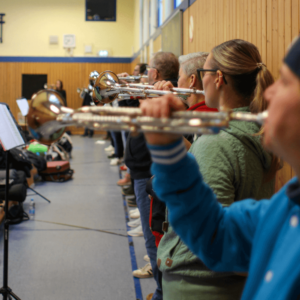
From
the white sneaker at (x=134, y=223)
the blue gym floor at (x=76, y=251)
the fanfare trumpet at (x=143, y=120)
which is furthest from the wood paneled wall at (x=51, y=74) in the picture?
the fanfare trumpet at (x=143, y=120)

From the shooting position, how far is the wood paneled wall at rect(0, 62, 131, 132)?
1530 cm

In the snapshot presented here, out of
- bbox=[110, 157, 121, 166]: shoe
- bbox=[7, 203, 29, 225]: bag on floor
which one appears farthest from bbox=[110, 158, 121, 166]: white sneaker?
bbox=[7, 203, 29, 225]: bag on floor

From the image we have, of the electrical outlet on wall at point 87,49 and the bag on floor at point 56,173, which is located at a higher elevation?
the electrical outlet on wall at point 87,49

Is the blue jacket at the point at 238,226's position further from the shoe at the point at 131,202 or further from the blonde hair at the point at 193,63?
the shoe at the point at 131,202

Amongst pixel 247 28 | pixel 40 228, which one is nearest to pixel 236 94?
pixel 247 28

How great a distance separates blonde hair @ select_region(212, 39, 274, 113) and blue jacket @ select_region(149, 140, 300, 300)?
2.01 ft

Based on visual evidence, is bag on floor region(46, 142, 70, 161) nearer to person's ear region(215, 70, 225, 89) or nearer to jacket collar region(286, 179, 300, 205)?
person's ear region(215, 70, 225, 89)

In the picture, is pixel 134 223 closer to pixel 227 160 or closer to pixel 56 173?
pixel 56 173

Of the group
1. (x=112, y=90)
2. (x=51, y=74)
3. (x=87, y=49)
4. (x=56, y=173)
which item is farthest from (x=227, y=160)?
(x=51, y=74)

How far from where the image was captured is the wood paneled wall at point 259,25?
7.14ft

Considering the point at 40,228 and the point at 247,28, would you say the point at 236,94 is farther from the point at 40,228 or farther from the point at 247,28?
the point at 40,228

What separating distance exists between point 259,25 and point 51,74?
14.2m

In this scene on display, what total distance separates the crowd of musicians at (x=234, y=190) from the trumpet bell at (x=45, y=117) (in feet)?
1.12

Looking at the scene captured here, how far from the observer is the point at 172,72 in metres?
3.13
